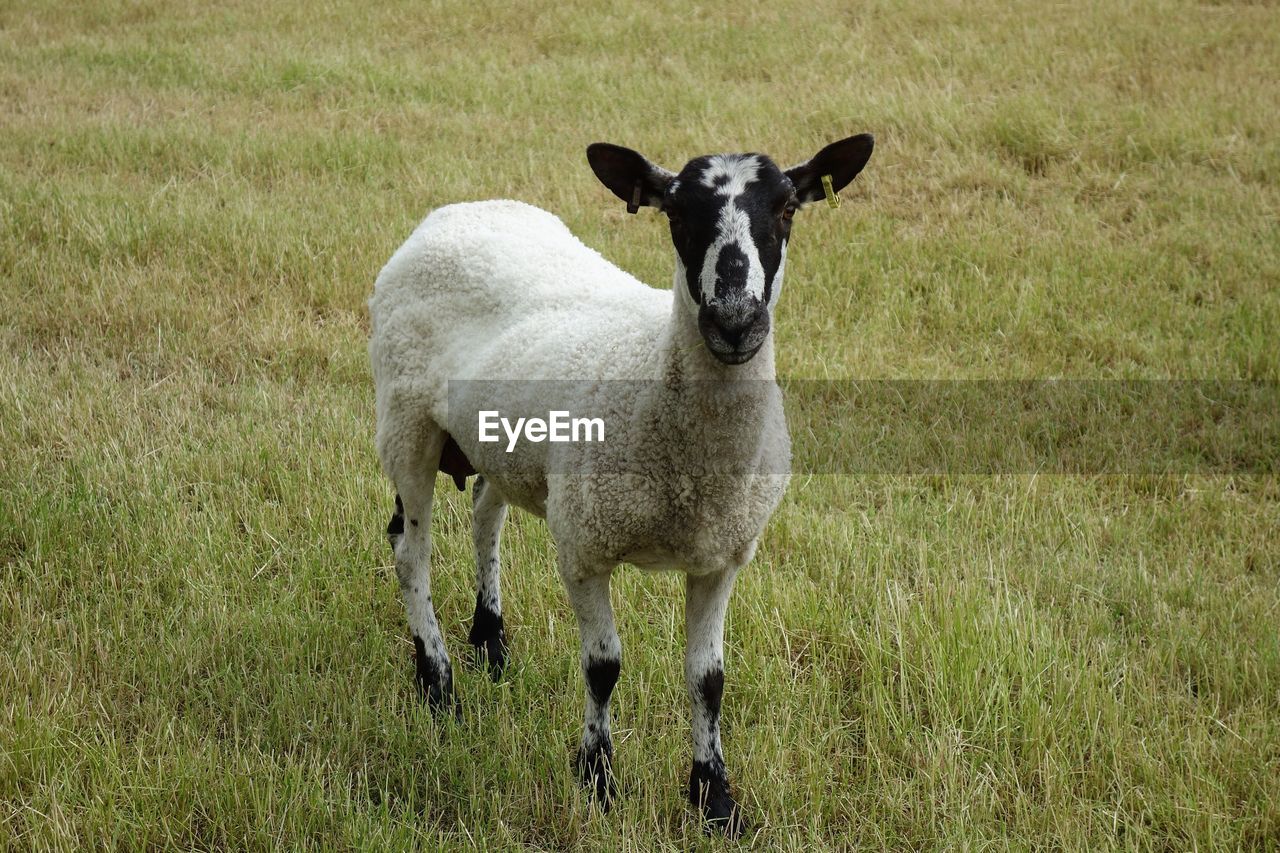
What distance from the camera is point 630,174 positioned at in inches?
147

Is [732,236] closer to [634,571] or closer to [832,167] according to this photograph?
[832,167]

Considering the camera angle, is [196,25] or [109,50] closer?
[109,50]

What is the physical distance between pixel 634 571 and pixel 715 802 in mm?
1581

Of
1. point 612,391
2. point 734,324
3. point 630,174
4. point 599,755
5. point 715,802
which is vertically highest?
point 630,174

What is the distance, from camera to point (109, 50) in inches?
550

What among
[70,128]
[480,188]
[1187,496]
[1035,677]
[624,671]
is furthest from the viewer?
[70,128]

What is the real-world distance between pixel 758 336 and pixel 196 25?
1441 cm

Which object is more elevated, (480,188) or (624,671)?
(480,188)

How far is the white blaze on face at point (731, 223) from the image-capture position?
3.25m

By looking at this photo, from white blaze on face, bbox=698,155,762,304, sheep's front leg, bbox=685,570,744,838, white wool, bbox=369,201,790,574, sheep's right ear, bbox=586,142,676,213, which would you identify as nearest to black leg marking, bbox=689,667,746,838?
sheep's front leg, bbox=685,570,744,838

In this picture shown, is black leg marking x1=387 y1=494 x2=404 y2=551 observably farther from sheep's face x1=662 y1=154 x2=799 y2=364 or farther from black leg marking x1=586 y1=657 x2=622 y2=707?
sheep's face x1=662 y1=154 x2=799 y2=364

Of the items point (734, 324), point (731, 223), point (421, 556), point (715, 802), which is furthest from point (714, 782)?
point (731, 223)

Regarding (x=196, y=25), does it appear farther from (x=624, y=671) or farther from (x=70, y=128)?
(x=624, y=671)

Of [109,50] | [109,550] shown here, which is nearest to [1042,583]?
[109,550]
